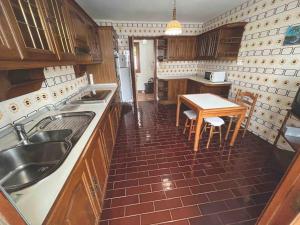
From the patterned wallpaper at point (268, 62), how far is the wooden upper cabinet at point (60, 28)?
3032mm

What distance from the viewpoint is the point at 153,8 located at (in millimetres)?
3059

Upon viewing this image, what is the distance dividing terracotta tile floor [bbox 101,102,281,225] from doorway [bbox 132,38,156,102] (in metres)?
3.72

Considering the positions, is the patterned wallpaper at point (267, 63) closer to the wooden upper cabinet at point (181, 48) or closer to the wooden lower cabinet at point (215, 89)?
the wooden lower cabinet at point (215, 89)

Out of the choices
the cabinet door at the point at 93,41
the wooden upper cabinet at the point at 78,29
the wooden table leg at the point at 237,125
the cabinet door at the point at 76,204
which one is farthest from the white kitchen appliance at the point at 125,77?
the cabinet door at the point at 76,204

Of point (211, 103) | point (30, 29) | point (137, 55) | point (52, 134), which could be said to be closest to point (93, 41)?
point (30, 29)

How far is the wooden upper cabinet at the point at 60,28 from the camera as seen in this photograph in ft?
4.00

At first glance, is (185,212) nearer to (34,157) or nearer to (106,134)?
(106,134)

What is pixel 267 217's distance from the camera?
688mm

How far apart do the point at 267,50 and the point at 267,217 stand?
2.74m

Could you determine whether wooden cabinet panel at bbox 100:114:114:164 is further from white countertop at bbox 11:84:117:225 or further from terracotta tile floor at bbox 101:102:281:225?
white countertop at bbox 11:84:117:225

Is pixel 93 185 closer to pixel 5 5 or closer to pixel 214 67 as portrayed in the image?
pixel 5 5

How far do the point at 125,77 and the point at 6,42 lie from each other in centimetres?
349

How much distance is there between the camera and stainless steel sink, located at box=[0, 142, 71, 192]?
0.94 meters

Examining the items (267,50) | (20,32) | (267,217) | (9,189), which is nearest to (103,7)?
(20,32)
